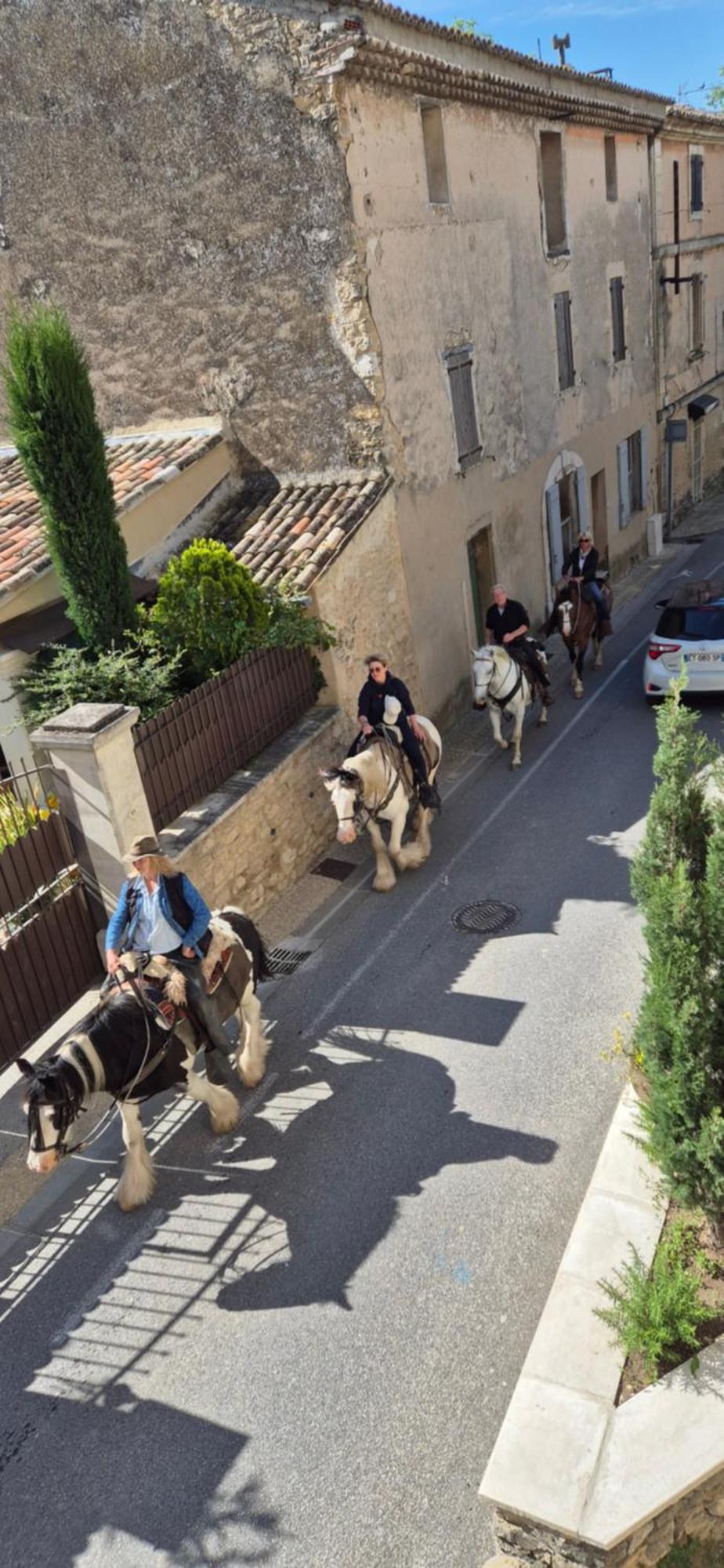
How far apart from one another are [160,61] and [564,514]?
9797 millimetres

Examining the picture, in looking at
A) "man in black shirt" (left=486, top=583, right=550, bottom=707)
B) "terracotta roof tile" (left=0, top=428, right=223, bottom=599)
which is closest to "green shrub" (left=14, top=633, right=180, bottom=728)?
"terracotta roof tile" (left=0, top=428, right=223, bottom=599)

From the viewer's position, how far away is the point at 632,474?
893 inches

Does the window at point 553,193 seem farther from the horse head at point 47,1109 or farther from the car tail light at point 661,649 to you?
the horse head at point 47,1109

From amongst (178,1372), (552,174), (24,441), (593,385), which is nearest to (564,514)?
(593,385)

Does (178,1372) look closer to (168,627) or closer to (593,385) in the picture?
(168,627)

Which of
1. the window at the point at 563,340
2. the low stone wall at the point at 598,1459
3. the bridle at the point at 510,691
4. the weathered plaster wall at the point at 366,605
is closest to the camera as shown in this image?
the low stone wall at the point at 598,1459

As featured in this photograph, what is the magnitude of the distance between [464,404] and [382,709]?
608 cm

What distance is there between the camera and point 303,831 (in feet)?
36.5

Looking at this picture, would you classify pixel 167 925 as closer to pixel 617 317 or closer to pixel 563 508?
pixel 563 508

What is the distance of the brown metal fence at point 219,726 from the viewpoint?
369 inches

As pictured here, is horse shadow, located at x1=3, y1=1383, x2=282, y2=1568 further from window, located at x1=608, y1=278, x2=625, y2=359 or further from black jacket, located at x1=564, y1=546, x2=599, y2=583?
window, located at x1=608, y1=278, x2=625, y2=359

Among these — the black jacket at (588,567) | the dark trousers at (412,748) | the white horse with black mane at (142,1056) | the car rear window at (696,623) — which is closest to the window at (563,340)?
the black jacket at (588,567)

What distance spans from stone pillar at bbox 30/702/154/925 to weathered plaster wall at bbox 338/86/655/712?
602 cm

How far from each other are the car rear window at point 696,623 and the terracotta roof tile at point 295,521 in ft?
14.1
